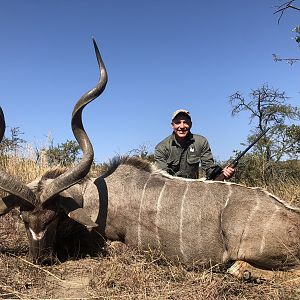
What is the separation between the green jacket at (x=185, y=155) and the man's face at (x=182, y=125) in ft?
0.32

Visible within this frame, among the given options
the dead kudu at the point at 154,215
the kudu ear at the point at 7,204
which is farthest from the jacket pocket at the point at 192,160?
the kudu ear at the point at 7,204

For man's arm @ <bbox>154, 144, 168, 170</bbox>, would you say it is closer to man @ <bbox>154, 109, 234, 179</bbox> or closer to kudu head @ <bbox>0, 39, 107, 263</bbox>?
→ man @ <bbox>154, 109, 234, 179</bbox>

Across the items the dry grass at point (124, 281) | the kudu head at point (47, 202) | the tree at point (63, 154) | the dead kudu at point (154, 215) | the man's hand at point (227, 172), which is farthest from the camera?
A: the tree at point (63, 154)

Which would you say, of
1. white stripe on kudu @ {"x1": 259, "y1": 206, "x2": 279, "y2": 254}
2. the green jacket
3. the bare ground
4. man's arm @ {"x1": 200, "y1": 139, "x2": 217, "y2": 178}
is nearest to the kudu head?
the bare ground

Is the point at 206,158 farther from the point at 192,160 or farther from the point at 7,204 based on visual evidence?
the point at 7,204

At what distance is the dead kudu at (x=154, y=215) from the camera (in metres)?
3.04

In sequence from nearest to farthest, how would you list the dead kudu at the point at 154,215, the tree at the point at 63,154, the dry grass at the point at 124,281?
the dry grass at the point at 124,281, the dead kudu at the point at 154,215, the tree at the point at 63,154

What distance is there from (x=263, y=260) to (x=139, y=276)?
890 millimetres

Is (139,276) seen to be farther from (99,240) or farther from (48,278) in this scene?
(99,240)

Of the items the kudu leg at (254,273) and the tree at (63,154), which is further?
the tree at (63,154)

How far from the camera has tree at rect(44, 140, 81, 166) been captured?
746cm

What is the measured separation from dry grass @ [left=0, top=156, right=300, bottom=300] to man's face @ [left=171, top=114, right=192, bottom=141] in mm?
1641

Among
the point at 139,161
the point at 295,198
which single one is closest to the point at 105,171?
the point at 139,161

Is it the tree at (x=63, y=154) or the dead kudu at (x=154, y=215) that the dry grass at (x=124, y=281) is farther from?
the tree at (x=63, y=154)
